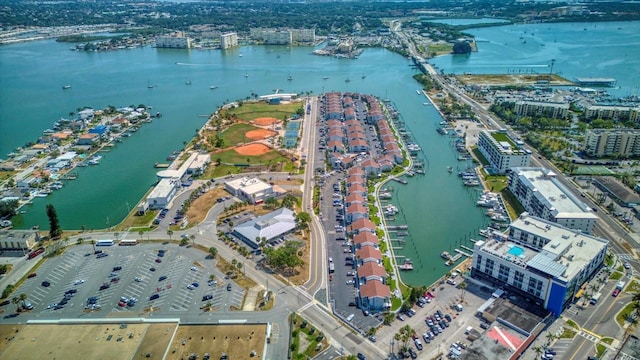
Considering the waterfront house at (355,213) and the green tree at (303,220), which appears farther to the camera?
the waterfront house at (355,213)

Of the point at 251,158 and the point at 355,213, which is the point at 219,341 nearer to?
the point at 355,213

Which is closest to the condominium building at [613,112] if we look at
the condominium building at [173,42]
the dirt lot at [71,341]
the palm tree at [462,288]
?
the palm tree at [462,288]

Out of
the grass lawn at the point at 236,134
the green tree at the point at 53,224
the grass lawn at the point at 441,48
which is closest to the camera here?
the green tree at the point at 53,224

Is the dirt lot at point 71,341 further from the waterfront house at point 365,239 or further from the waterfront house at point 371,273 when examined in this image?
the waterfront house at point 365,239

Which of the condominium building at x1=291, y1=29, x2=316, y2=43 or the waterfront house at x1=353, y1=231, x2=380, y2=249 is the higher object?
the condominium building at x1=291, y1=29, x2=316, y2=43

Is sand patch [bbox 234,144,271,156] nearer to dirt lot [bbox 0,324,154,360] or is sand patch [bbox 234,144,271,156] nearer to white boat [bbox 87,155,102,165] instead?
white boat [bbox 87,155,102,165]

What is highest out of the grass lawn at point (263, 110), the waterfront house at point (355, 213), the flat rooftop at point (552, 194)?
the flat rooftop at point (552, 194)

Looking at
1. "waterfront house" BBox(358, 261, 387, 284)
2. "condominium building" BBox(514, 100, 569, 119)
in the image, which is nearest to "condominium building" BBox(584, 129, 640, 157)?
"condominium building" BBox(514, 100, 569, 119)

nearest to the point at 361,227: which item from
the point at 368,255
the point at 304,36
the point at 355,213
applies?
the point at 355,213
